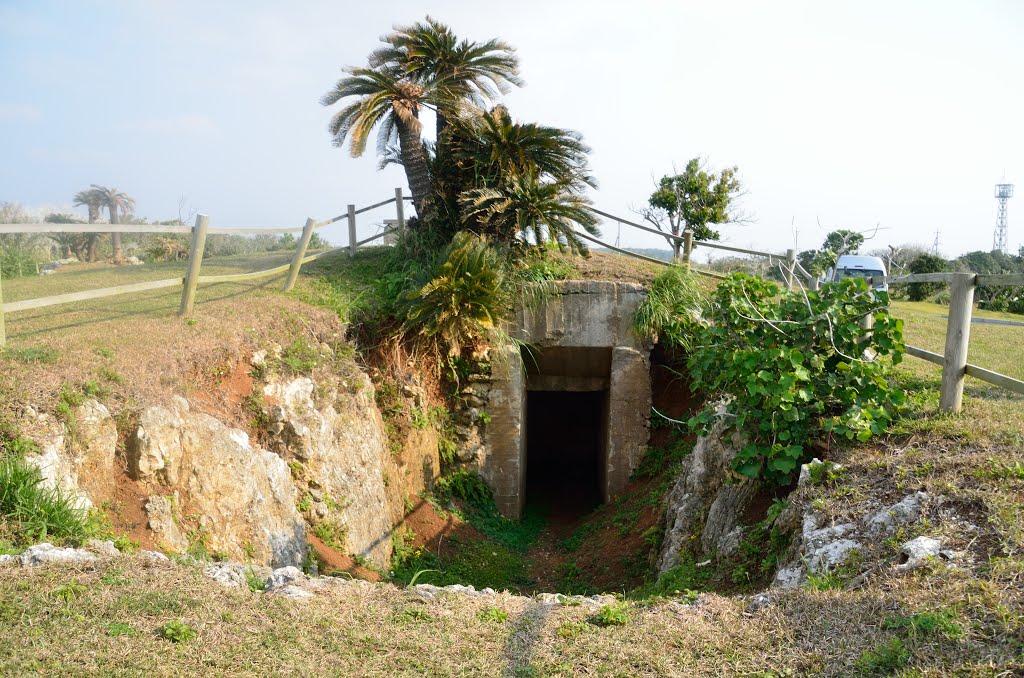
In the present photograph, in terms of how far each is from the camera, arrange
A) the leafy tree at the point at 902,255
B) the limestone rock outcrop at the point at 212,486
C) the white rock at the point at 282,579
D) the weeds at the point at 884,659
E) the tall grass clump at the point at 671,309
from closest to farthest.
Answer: the weeds at the point at 884,659
the white rock at the point at 282,579
the limestone rock outcrop at the point at 212,486
the tall grass clump at the point at 671,309
the leafy tree at the point at 902,255

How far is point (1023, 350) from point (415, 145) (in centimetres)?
937

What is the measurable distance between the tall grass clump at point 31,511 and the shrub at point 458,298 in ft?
17.1

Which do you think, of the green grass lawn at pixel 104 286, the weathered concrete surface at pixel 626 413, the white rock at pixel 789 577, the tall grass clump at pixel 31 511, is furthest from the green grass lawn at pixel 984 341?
the green grass lawn at pixel 104 286

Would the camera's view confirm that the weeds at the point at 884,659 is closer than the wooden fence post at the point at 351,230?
Yes

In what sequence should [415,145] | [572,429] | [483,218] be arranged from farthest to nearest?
[572,429] → [415,145] → [483,218]

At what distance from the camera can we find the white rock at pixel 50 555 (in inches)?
148

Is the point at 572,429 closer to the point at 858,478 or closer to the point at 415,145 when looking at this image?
the point at 415,145

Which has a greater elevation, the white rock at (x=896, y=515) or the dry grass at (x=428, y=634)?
the white rock at (x=896, y=515)

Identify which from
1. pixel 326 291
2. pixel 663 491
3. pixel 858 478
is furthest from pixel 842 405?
pixel 326 291

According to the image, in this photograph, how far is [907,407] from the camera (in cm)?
573

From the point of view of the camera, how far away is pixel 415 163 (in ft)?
38.8

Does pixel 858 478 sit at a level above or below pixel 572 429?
above

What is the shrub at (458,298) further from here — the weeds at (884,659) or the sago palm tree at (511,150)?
the weeds at (884,659)

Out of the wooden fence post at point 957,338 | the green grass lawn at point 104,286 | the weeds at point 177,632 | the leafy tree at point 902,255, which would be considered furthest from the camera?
the leafy tree at point 902,255
